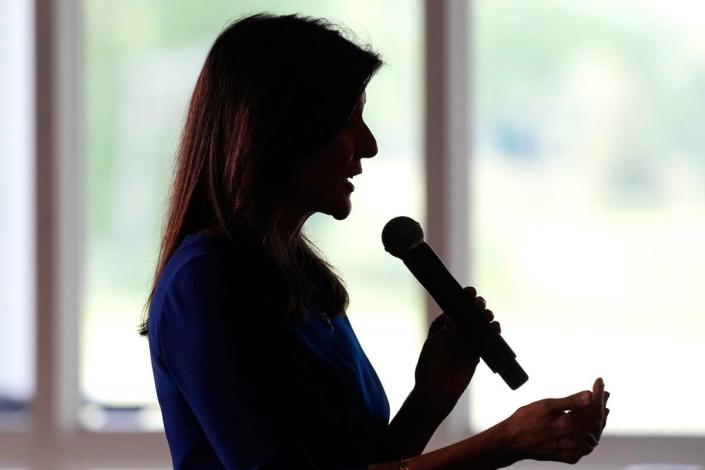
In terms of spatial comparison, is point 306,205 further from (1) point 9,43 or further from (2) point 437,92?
(1) point 9,43

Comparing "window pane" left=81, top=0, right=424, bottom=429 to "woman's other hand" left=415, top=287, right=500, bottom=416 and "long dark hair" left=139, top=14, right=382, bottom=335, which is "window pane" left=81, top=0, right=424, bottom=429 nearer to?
"woman's other hand" left=415, top=287, right=500, bottom=416

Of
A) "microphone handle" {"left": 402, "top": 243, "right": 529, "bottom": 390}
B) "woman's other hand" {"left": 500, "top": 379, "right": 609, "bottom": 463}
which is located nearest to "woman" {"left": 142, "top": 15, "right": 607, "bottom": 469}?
"woman's other hand" {"left": 500, "top": 379, "right": 609, "bottom": 463}

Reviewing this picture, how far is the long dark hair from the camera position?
1.32m

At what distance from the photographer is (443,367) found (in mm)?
1586

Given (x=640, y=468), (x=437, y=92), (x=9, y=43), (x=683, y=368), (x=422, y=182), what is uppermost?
(x=9, y=43)

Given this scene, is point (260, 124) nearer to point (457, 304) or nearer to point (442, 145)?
point (457, 304)

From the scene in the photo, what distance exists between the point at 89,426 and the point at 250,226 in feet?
7.61

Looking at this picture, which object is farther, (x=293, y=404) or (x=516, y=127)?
(x=516, y=127)

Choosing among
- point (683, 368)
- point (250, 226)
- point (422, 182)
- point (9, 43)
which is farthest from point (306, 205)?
point (9, 43)

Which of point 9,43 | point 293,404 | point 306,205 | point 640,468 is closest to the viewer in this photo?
point 293,404

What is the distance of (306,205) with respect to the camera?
1.40 metres

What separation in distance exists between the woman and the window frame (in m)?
1.78

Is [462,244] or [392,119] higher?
[392,119]

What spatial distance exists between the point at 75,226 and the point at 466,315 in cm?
223
